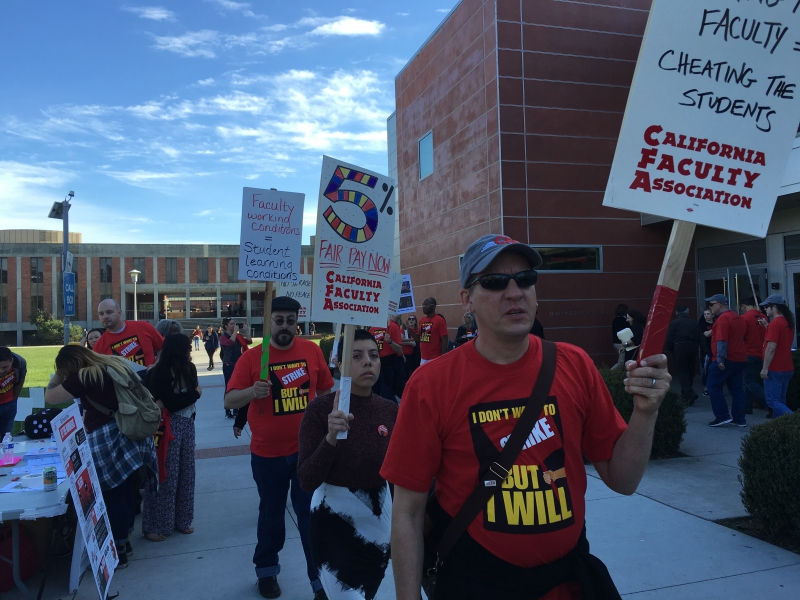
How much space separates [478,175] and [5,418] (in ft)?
37.5

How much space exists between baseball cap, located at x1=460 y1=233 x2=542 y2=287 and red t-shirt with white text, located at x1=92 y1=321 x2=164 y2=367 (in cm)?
606

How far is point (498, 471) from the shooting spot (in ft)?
6.25

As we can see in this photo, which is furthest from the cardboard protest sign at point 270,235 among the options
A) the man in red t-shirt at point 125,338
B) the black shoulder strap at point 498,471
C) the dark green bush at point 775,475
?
the dark green bush at point 775,475

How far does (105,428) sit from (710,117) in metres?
4.98

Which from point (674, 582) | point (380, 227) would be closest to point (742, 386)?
point (674, 582)

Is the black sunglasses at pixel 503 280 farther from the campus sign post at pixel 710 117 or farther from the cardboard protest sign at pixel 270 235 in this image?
the cardboard protest sign at pixel 270 235

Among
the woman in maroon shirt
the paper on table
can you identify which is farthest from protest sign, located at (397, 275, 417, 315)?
the paper on table

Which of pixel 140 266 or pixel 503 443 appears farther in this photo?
pixel 140 266

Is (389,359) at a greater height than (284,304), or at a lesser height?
lesser

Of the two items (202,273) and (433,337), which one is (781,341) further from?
(202,273)

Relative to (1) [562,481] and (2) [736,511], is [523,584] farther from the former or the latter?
(2) [736,511]

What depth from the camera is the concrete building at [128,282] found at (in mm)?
67812

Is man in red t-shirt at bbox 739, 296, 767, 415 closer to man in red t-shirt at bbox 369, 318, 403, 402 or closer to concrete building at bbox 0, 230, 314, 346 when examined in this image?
man in red t-shirt at bbox 369, 318, 403, 402

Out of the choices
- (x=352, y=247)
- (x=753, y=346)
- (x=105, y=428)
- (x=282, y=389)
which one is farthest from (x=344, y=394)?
(x=753, y=346)
